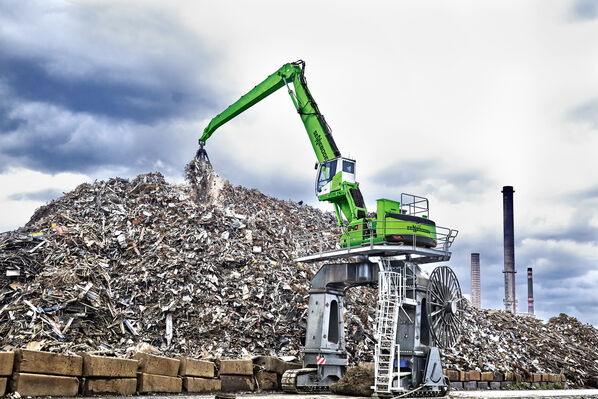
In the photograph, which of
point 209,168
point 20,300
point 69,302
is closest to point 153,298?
point 69,302

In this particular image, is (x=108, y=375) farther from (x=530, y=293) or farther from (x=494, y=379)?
(x=530, y=293)

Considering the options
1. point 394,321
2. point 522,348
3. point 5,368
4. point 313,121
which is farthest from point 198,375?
point 522,348

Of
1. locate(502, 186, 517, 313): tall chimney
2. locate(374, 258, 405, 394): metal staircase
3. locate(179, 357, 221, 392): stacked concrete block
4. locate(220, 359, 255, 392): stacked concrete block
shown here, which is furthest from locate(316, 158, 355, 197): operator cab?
locate(502, 186, 517, 313): tall chimney

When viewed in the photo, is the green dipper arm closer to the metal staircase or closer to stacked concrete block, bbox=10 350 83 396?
the metal staircase

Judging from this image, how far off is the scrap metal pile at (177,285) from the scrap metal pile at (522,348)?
0.11 meters

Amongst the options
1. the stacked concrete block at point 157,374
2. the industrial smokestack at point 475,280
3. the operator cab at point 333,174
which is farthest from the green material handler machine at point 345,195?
the industrial smokestack at point 475,280

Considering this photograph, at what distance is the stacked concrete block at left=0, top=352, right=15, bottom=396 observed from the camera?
43.8ft

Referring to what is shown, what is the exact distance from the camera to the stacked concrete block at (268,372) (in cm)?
2056

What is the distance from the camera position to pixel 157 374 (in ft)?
55.4

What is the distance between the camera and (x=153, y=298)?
24.3 metres

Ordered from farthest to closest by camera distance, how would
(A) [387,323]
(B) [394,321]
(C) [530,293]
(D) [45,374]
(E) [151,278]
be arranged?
(C) [530,293]
(E) [151,278]
(A) [387,323]
(B) [394,321]
(D) [45,374]

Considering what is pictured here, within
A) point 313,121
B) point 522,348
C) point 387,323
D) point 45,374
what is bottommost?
point 45,374

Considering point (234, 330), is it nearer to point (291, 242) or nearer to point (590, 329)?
point (291, 242)

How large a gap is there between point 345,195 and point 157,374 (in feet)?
31.8
